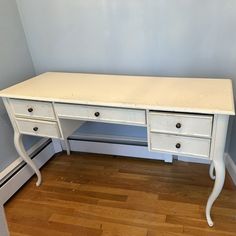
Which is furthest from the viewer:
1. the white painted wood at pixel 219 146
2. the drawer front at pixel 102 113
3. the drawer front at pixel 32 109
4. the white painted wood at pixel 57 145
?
the white painted wood at pixel 57 145

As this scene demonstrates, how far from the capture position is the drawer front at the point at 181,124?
45.4 inches

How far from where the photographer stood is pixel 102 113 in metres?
1.33

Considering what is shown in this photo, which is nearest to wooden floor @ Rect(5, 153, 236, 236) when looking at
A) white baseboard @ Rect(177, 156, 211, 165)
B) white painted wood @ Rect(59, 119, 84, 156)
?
white baseboard @ Rect(177, 156, 211, 165)

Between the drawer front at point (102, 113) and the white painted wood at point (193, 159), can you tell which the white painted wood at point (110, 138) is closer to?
the white painted wood at point (193, 159)

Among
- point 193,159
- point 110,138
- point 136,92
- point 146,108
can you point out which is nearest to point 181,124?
point 146,108

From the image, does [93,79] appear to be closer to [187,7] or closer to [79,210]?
[187,7]

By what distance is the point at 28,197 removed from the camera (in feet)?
5.87

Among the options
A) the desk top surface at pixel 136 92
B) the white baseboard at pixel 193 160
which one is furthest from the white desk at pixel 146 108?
the white baseboard at pixel 193 160

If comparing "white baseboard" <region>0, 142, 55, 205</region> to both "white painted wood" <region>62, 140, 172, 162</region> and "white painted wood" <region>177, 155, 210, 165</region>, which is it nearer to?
"white painted wood" <region>62, 140, 172, 162</region>

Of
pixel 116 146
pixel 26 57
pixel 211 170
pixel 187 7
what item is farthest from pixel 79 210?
pixel 187 7

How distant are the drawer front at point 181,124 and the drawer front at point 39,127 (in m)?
0.61

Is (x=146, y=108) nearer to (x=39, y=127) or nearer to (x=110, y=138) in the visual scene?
(x=39, y=127)

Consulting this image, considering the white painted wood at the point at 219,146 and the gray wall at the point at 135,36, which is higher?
the gray wall at the point at 135,36

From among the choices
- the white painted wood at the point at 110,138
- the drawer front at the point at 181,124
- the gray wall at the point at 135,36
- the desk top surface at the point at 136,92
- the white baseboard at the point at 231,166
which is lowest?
the white baseboard at the point at 231,166
